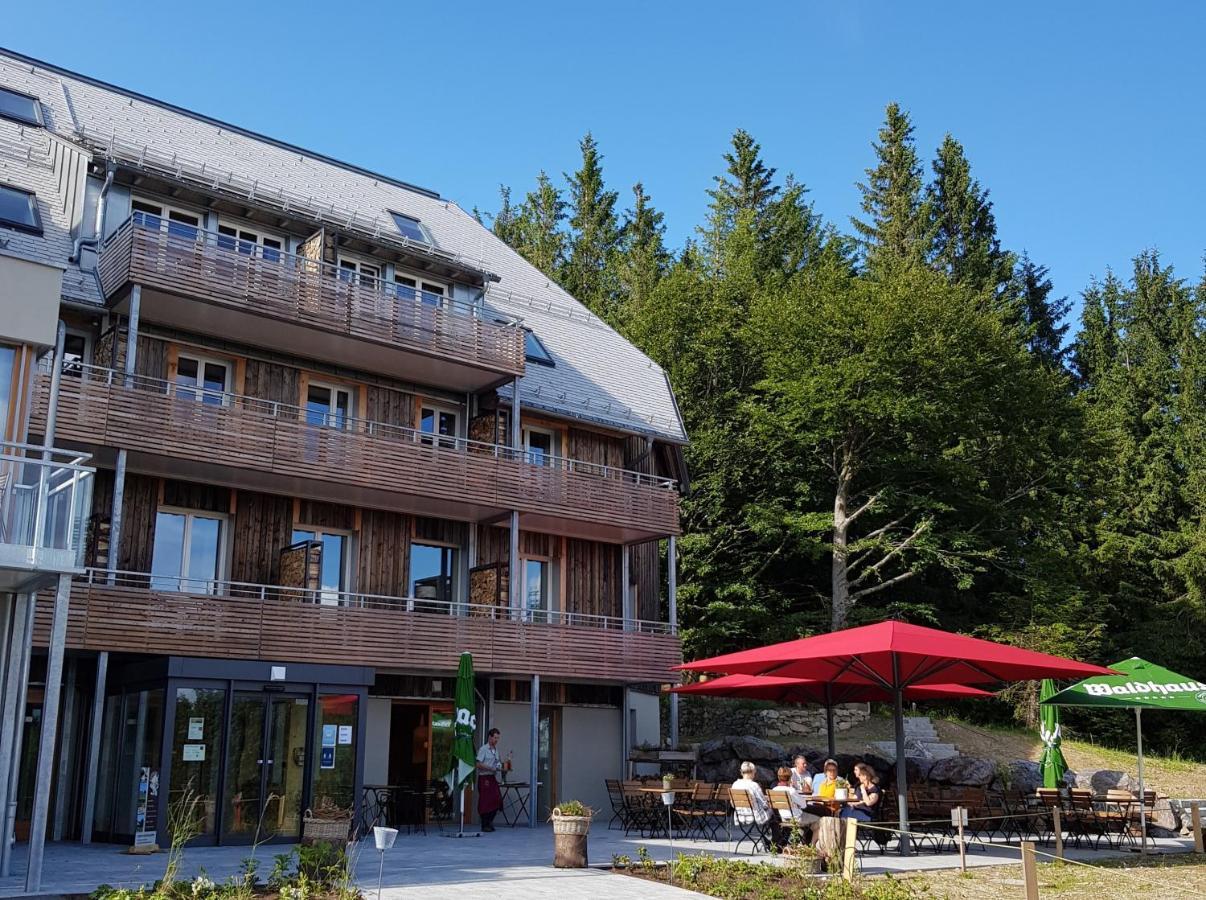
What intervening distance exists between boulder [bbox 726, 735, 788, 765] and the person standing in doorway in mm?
5674

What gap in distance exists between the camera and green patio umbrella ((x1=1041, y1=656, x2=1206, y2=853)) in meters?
16.1

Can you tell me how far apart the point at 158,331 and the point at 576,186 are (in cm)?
3157

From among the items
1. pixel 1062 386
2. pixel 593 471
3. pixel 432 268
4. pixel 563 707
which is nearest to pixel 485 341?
pixel 432 268

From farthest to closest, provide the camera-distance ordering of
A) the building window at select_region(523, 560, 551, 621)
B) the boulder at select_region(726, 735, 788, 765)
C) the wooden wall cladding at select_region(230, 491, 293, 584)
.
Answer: the building window at select_region(523, 560, 551, 621), the boulder at select_region(726, 735, 788, 765), the wooden wall cladding at select_region(230, 491, 293, 584)

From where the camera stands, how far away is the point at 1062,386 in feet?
116

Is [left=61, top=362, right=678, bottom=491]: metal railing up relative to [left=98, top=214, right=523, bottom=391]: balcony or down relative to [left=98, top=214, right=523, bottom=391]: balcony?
down

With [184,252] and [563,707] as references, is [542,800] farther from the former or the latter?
[184,252]

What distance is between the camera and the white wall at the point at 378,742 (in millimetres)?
20384

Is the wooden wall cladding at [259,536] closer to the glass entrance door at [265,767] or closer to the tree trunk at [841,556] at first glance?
the glass entrance door at [265,767]

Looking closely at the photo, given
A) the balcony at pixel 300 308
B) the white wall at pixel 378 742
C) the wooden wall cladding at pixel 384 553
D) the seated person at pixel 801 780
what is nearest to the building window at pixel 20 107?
the balcony at pixel 300 308

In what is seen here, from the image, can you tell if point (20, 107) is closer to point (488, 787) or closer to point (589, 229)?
point (488, 787)

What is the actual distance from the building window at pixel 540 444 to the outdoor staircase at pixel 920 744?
9.20 metres

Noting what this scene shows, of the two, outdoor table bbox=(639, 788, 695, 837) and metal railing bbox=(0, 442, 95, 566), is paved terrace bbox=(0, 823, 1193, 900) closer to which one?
outdoor table bbox=(639, 788, 695, 837)

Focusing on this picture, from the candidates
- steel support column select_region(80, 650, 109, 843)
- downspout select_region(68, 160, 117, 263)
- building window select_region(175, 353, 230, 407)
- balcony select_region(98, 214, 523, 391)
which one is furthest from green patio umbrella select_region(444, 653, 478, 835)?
downspout select_region(68, 160, 117, 263)
